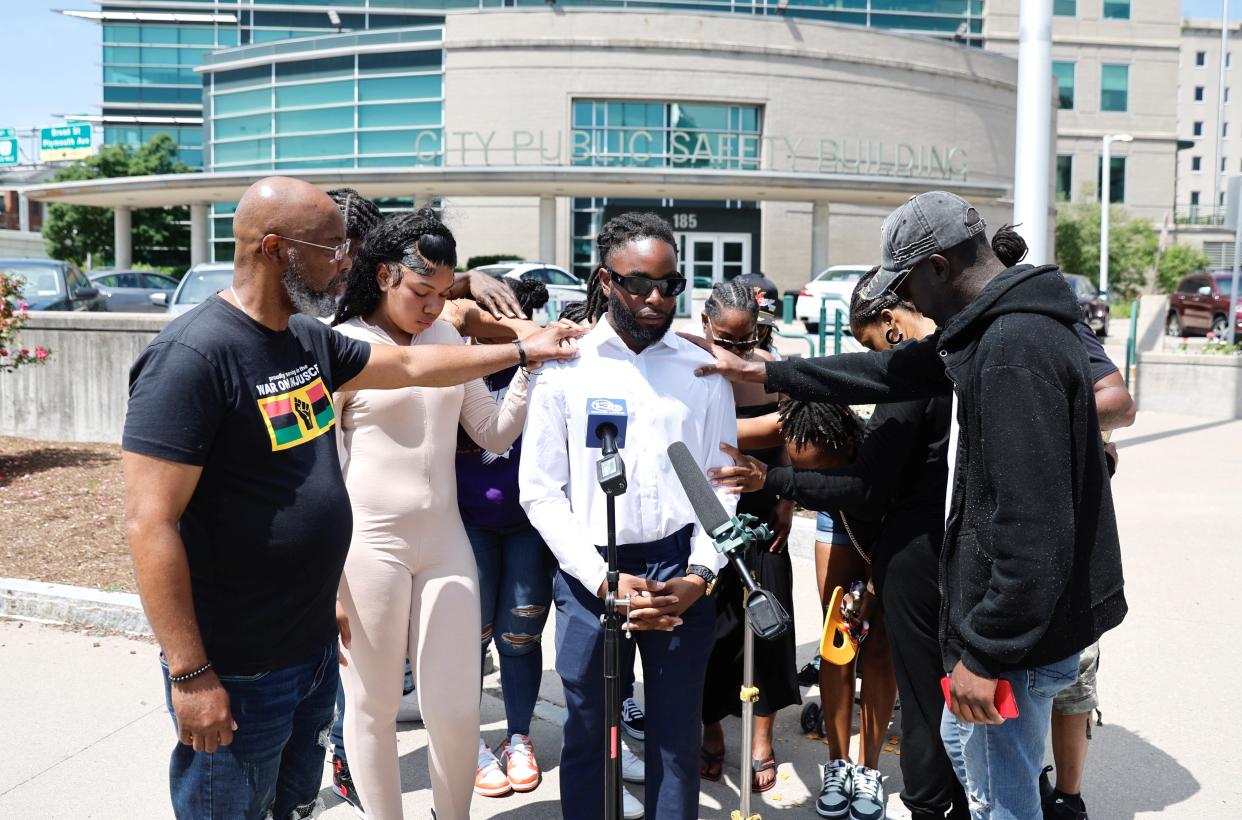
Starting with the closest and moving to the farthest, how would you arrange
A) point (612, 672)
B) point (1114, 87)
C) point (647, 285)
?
point (612, 672)
point (647, 285)
point (1114, 87)

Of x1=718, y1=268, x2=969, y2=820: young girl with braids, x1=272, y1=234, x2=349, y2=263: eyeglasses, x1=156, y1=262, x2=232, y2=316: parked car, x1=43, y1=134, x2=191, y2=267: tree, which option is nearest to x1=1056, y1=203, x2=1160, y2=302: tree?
x1=43, y1=134, x2=191, y2=267: tree

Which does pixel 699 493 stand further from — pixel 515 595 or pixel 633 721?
pixel 633 721

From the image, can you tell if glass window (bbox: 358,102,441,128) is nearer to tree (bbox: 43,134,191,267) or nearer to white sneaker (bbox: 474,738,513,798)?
tree (bbox: 43,134,191,267)

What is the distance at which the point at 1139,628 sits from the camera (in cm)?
589

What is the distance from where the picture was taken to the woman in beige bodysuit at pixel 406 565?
345cm

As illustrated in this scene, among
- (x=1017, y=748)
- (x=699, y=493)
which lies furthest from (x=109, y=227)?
(x=1017, y=748)

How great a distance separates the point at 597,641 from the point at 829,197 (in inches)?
1373

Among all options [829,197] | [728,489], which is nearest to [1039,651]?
[728,489]

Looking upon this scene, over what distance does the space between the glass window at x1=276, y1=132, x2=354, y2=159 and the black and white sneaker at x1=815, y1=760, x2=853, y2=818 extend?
3867cm

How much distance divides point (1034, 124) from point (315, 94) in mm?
37080

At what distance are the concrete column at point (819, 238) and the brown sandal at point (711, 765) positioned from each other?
1321 inches

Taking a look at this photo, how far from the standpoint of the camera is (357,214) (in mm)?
4059

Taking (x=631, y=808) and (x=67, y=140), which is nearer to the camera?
(x=631, y=808)

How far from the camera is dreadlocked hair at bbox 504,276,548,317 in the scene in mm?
4816
